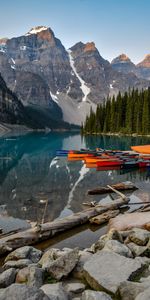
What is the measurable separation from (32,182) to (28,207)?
31.6ft

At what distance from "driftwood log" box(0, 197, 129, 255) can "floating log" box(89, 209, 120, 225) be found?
48 cm

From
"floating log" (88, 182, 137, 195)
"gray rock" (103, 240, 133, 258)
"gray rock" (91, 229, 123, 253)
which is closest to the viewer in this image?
"gray rock" (103, 240, 133, 258)

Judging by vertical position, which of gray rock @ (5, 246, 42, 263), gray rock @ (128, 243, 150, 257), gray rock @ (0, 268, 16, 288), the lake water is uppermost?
gray rock @ (128, 243, 150, 257)

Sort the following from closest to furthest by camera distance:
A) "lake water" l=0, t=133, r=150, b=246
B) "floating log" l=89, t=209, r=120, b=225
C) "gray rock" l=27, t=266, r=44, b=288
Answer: "gray rock" l=27, t=266, r=44, b=288
"floating log" l=89, t=209, r=120, b=225
"lake water" l=0, t=133, r=150, b=246

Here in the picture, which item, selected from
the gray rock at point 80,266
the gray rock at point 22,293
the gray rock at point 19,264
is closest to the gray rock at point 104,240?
the gray rock at point 80,266

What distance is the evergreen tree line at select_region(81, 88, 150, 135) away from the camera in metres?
112

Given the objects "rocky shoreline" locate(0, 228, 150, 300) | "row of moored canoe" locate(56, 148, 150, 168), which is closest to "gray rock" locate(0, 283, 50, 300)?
"rocky shoreline" locate(0, 228, 150, 300)

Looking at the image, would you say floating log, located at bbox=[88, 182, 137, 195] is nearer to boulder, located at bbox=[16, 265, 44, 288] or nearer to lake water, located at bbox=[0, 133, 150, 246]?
lake water, located at bbox=[0, 133, 150, 246]

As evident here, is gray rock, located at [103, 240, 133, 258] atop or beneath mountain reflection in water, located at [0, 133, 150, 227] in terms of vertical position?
atop

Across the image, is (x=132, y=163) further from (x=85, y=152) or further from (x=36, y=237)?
(x=36, y=237)

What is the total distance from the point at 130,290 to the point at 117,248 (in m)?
3.09

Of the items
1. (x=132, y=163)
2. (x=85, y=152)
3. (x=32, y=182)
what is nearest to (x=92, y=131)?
(x=85, y=152)

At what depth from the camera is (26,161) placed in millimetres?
46031

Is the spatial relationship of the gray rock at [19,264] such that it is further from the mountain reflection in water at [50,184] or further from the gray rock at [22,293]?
the mountain reflection in water at [50,184]
